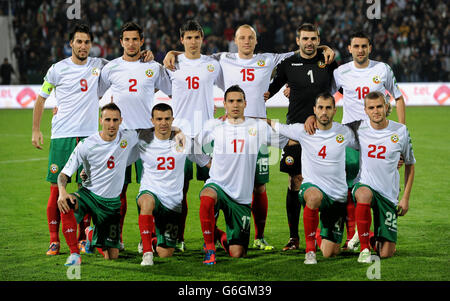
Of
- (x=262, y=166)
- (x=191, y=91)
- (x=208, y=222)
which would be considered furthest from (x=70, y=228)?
(x=262, y=166)

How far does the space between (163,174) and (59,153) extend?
3.81 ft

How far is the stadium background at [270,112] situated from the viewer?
17.9 ft

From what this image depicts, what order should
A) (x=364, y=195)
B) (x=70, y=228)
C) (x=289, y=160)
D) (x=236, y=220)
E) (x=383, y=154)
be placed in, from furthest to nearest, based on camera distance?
1. (x=289, y=160)
2. (x=236, y=220)
3. (x=383, y=154)
4. (x=364, y=195)
5. (x=70, y=228)

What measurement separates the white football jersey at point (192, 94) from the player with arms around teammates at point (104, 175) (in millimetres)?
679

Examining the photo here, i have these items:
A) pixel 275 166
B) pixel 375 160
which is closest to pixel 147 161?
pixel 375 160

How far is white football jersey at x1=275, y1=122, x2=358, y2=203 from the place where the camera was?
5750 mm

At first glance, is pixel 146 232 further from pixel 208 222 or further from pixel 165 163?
pixel 165 163

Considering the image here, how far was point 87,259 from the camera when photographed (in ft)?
19.2

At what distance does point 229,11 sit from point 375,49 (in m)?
5.59

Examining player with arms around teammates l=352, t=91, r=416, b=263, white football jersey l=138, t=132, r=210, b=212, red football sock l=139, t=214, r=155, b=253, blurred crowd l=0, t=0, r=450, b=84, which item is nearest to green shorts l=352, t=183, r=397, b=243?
player with arms around teammates l=352, t=91, r=416, b=263

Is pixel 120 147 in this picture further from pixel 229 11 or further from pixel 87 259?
pixel 229 11

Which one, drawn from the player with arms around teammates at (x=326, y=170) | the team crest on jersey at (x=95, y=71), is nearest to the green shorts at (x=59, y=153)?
the team crest on jersey at (x=95, y=71)

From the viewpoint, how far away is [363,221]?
222 inches

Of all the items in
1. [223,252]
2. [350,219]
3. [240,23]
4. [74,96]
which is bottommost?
[223,252]
